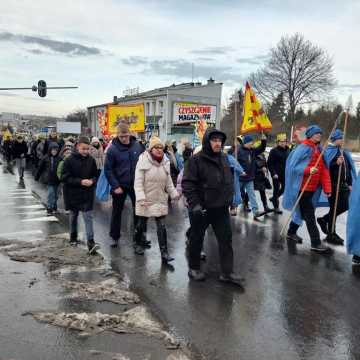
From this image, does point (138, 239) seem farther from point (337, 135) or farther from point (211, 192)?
point (337, 135)

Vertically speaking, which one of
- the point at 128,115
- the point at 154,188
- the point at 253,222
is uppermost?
the point at 128,115

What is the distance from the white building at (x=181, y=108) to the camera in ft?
162

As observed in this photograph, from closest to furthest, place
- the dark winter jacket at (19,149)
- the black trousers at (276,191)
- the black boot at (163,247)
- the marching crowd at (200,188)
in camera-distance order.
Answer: the marching crowd at (200,188) → the black boot at (163,247) → the black trousers at (276,191) → the dark winter jacket at (19,149)

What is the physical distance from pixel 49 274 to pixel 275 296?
9.03 feet

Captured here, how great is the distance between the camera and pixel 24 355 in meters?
3.50

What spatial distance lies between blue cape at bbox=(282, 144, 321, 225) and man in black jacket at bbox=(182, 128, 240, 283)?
2081mm

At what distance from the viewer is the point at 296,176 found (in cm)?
696

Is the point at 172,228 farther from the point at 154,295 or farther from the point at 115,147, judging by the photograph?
the point at 154,295

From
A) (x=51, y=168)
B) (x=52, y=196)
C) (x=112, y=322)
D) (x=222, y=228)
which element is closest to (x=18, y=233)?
(x=52, y=196)

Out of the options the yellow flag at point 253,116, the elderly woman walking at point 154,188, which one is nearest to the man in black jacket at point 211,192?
the elderly woman walking at point 154,188

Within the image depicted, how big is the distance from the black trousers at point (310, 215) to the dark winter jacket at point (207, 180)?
6.75 ft

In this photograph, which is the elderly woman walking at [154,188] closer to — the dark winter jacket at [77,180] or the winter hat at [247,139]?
the dark winter jacket at [77,180]

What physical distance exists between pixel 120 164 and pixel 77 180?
0.70 m

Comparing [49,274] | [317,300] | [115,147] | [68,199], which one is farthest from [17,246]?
[317,300]
